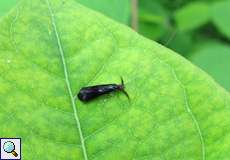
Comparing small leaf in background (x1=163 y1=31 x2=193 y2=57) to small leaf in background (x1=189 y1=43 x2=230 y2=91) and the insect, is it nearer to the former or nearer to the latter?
small leaf in background (x1=189 y1=43 x2=230 y2=91)

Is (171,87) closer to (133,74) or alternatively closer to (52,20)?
(133,74)

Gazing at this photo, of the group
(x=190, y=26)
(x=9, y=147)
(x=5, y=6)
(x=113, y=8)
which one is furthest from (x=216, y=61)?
(x=9, y=147)

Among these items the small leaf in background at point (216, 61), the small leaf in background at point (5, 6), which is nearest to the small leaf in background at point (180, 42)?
the small leaf in background at point (216, 61)

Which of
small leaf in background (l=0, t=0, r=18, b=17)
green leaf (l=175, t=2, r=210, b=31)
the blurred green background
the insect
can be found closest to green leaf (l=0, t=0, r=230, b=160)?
the insect

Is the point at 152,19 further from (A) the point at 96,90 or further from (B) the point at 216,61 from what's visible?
(A) the point at 96,90

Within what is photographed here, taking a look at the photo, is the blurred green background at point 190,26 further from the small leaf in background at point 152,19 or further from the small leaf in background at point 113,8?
the small leaf in background at point 113,8
